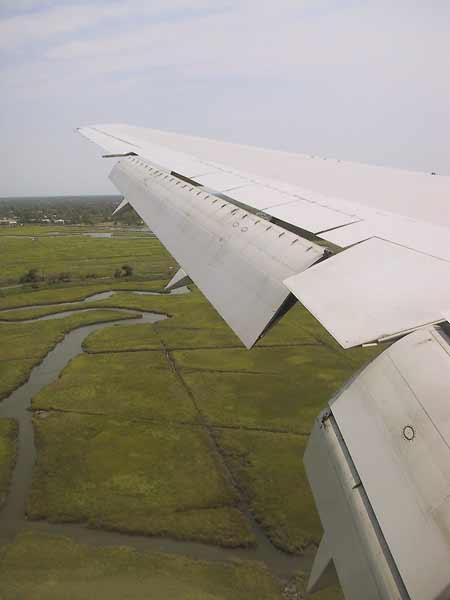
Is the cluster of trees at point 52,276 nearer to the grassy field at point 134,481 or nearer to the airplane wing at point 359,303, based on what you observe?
the grassy field at point 134,481

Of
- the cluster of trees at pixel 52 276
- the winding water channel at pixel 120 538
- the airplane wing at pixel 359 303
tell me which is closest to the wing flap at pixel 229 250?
the airplane wing at pixel 359 303

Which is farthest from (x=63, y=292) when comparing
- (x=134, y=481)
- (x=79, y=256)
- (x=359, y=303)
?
(x=359, y=303)

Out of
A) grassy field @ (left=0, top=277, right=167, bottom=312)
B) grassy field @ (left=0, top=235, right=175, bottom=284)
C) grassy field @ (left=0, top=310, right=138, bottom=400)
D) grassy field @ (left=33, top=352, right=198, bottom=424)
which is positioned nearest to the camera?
grassy field @ (left=33, top=352, right=198, bottom=424)

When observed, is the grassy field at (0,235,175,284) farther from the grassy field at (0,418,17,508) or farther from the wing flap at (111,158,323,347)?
the wing flap at (111,158,323,347)

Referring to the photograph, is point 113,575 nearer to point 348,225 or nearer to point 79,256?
point 348,225

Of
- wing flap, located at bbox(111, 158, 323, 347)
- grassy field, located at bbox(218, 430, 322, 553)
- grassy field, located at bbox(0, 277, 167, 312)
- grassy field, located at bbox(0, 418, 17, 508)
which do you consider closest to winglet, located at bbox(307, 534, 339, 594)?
wing flap, located at bbox(111, 158, 323, 347)

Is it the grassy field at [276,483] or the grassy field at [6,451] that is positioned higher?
the grassy field at [276,483]
